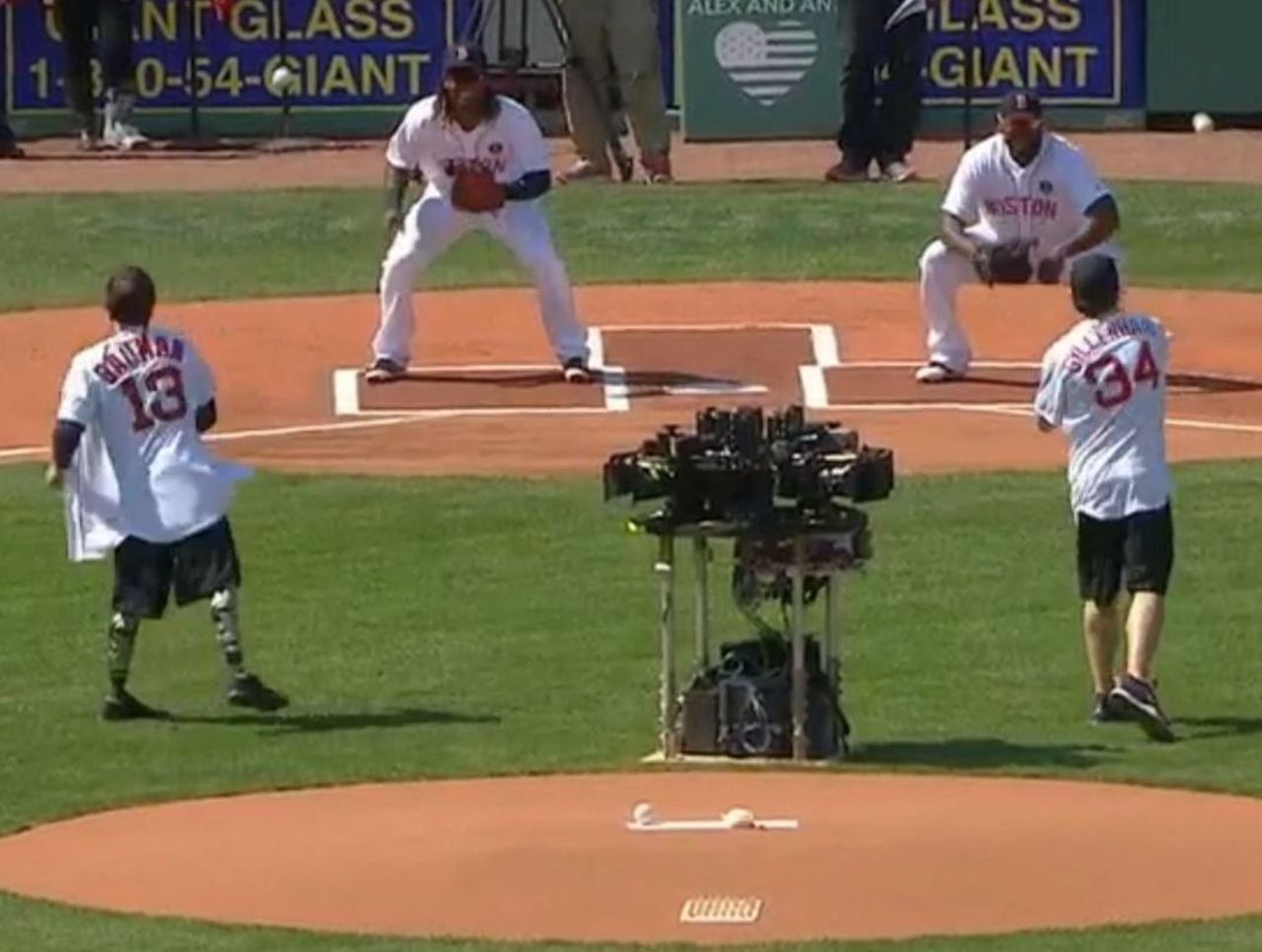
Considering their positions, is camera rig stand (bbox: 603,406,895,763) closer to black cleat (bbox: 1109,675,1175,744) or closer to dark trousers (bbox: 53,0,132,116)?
black cleat (bbox: 1109,675,1175,744)

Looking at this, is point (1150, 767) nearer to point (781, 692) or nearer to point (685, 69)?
point (781, 692)

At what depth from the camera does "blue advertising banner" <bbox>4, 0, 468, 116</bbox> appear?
30.2 metres

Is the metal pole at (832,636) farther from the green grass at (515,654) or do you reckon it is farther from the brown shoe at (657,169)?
the brown shoe at (657,169)

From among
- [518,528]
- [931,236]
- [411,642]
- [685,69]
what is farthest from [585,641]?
[685,69]

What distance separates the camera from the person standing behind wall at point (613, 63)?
2720 cm

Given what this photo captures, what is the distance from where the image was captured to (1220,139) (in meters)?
30.3

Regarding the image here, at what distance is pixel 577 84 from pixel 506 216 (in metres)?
5.93

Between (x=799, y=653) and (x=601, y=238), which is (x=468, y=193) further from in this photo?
(x=799, y=653)

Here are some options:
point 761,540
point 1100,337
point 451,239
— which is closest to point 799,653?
point 761,540

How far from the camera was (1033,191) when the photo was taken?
2069 cm

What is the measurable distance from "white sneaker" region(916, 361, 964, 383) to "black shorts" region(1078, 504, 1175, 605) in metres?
8.24

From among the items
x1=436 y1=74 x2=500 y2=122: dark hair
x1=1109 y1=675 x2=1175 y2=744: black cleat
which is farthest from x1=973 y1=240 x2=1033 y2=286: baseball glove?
x1=1109 y1=675 x2=1175 y2=744: black cleat

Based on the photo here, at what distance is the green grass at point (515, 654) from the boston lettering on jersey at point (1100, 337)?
46.4 inches

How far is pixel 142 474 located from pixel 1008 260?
8159mm
